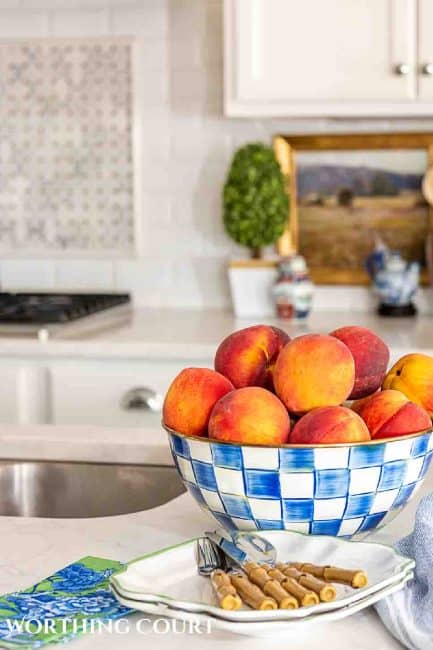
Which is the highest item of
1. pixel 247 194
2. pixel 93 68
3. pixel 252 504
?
pixel 93 68

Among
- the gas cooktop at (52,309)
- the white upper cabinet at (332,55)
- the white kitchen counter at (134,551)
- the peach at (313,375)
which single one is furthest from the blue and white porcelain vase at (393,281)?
the peach at (313,375)

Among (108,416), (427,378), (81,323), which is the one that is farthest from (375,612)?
(81,323)

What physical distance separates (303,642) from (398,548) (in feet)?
0.64

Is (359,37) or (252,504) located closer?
(252,504)

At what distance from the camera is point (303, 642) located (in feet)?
2.94

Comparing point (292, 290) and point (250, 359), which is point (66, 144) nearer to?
point (292, 290)

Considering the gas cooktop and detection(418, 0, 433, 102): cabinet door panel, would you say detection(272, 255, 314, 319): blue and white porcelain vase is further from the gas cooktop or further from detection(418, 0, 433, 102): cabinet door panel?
detection(418, 0, 433, 102): cabinet door panel

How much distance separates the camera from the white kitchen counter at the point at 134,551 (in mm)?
899

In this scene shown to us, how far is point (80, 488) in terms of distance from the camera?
5.12 ft

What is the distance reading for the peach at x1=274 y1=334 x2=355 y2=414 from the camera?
1056mm

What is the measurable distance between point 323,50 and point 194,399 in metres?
1.99

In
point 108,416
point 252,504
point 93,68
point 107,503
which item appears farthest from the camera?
point 93,68

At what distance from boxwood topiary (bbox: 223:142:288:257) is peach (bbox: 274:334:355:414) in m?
2.16

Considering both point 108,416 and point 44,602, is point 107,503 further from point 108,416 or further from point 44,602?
point 108,416
